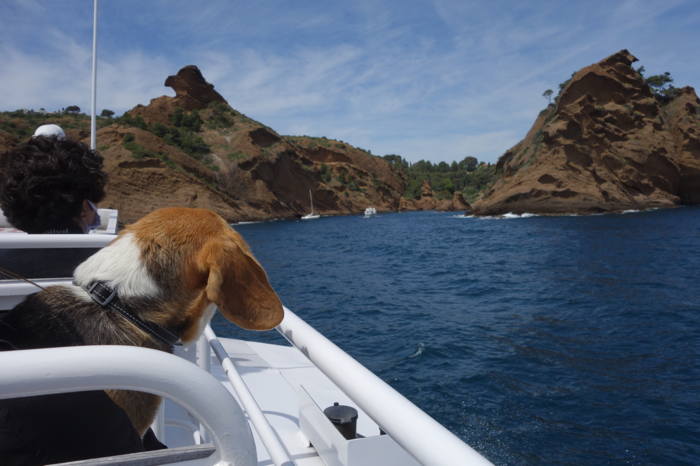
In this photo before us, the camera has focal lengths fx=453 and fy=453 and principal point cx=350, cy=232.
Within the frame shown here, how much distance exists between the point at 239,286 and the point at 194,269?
149 millimetres

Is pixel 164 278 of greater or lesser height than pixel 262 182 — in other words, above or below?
below

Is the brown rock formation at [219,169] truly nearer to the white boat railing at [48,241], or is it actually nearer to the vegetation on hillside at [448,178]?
the vegetation on hillside at [448,178]

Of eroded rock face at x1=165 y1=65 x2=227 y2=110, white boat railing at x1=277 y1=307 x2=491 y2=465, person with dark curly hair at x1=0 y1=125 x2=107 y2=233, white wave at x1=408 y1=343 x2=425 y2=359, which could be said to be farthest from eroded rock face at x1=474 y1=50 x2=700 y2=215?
white boat railing at x1=277 y1=307 x2=491 y2=465

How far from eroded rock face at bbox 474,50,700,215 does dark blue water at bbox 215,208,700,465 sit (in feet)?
118

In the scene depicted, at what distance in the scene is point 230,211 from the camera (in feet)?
182

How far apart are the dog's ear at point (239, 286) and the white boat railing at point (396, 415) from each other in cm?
17

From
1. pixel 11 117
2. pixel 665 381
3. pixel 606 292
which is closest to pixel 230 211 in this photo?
pixel 11 117

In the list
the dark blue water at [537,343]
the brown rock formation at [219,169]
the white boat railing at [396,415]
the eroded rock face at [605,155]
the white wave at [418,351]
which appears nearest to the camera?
the white boat railing at [396,415]

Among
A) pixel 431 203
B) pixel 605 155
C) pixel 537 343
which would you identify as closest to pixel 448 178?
pixel 431 203

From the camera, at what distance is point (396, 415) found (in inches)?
34.6

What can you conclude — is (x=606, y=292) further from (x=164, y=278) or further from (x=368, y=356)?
(x=164, y=278)

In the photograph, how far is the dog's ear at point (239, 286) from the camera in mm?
1130

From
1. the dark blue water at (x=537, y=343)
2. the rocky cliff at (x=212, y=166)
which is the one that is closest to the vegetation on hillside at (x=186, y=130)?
the rocky cliff at (x=212, y=166)

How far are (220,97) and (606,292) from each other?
82740 mm
